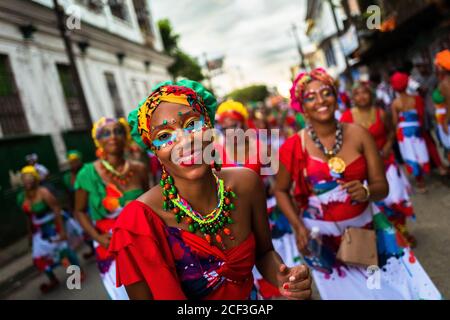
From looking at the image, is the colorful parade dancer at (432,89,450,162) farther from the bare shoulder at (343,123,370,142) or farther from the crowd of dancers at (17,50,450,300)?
the bare shoulder at (343,123,370,142)

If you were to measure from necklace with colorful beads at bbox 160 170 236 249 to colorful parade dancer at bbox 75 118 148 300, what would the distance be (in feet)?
7.60

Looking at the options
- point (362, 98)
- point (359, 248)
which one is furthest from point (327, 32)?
point (359, 248)

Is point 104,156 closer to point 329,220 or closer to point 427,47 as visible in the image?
point 329,220

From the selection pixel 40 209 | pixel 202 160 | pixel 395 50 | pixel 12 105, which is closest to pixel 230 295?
pixel 202 160

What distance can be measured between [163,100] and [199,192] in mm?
482

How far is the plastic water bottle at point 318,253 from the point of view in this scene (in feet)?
10.2

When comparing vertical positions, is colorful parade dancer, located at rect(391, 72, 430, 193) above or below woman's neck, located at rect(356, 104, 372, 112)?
below

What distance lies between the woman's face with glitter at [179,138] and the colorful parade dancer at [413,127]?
5769 mm

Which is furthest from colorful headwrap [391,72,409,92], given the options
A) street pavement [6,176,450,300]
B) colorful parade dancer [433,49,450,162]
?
street pavement [6,176,450,300]

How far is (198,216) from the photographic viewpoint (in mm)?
1986

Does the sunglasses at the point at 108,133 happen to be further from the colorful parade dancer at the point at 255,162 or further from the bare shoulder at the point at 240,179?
the bare shoulder at the point at 240,179

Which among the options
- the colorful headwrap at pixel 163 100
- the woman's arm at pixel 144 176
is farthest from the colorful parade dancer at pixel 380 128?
the colorful headwrap at pixel 163 100

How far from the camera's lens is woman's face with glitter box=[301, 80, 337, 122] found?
3176 millimetres

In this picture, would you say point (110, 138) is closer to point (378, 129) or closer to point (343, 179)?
point (343, 179)
